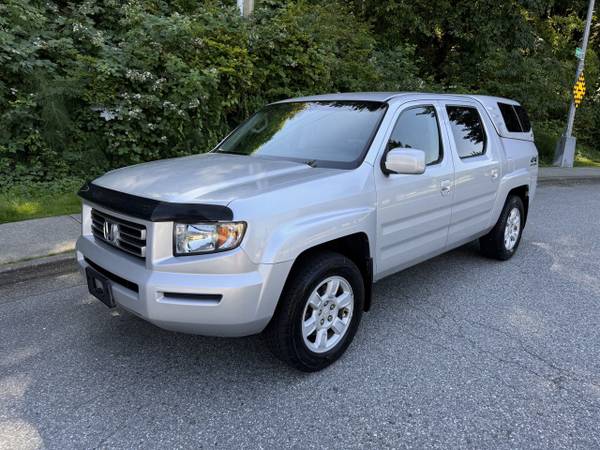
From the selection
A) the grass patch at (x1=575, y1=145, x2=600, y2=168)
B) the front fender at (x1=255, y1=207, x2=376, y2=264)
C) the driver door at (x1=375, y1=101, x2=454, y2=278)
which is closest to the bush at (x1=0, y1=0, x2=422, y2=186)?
the driver door at (x1=375, y1=101, x2=454, y2=278)

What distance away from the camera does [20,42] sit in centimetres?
743

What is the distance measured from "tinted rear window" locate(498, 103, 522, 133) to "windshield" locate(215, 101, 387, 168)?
2.29m

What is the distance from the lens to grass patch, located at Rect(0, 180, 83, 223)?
6.10 meters

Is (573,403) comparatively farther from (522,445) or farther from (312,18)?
(312,18)

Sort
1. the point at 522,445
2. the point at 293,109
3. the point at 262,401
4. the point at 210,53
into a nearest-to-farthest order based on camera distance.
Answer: the point at 522,445 → the point at 262,401 → the point at 293,109 → the point at 210,53

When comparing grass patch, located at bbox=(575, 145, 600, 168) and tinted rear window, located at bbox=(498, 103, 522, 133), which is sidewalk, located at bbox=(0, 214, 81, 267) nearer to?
tinted rear window, located at bbox=(498, 103, 522, 133)

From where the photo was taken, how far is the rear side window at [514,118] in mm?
5529

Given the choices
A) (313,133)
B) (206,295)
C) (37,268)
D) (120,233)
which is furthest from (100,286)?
(37,268)

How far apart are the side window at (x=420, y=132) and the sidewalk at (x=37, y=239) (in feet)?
11.2

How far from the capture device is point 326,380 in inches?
123

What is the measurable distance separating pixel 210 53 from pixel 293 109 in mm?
4334

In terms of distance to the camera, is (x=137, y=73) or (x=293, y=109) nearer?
(x=293, y=109)

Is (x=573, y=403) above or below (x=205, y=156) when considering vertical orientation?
below

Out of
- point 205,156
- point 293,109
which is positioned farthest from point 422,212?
point 205,156
